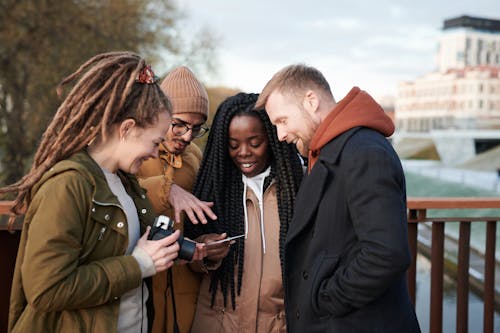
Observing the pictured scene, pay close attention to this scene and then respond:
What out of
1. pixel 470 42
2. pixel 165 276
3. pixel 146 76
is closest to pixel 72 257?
pixel 146 76

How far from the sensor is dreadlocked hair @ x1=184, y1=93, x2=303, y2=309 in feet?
7.23

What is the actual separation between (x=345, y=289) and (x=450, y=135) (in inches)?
2338

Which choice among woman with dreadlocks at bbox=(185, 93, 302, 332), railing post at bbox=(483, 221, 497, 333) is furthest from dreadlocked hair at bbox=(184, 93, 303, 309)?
railing post at bbox=(483, 221, 497, 333)

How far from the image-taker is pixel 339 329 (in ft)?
5.69

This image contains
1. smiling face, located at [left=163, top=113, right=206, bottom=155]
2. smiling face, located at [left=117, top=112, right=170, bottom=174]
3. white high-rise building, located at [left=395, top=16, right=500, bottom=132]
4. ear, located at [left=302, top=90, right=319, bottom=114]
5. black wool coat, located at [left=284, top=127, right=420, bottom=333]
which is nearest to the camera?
black wool coat, located at [left=284, top=127, right=420, bottom=333]

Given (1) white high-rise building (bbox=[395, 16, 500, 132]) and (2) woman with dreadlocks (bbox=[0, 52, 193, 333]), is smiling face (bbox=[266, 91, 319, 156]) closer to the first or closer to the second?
(2) woman with dreadlocks (bbox=[0, 52, 193, 333])

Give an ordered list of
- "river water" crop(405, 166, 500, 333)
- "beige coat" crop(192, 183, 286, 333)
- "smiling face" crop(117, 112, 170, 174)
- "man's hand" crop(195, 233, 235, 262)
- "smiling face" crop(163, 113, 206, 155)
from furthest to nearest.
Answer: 1. "river water" crop(405, 166, 500, 333)
2. "smiling face" crop(163, 113, 206, 155)
3. "beige coat" crop(192, 183, 286, 333)
4. "man's hand" crop(195, 233, 235, 262)
5. "smiling face" crop(117, 112, 170, 174)

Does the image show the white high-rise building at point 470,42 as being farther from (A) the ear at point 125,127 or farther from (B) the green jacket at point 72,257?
(B) the green jacket at point 72,257

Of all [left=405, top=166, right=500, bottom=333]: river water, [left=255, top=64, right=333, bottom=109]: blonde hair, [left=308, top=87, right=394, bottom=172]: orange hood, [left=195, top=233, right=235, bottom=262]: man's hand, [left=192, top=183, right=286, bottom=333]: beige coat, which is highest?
[left=255, top=64, right=333, bottom=109]: blonde hair

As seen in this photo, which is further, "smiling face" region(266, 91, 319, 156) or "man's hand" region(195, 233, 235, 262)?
"man's hand" region(195, 233, 235, 262)

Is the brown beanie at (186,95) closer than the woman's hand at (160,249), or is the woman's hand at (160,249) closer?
the woman's hand at (160,249)

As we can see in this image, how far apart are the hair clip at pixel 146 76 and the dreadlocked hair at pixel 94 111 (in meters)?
0.01

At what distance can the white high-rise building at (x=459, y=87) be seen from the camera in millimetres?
75562

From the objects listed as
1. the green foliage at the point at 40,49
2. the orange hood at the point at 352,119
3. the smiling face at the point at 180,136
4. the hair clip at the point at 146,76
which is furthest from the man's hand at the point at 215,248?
the green foliage at the point at 40,49
